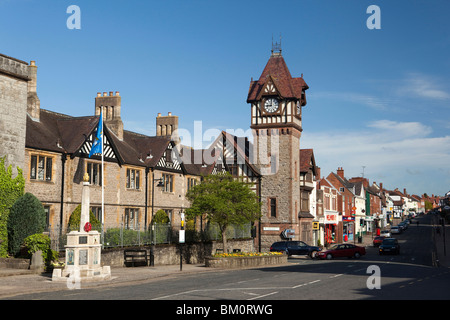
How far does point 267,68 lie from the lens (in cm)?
5750

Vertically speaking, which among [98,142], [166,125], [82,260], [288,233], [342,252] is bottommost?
[342,252]

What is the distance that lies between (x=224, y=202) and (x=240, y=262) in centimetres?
473

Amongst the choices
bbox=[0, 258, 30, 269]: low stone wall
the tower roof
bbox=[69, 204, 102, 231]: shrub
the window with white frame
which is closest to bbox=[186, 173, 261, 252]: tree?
the window with white frame

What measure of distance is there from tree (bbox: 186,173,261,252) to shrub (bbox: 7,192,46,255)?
1270 cm

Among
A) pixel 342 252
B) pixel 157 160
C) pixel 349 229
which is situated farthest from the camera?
pixel 349 229

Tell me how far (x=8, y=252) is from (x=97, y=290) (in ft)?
36.2

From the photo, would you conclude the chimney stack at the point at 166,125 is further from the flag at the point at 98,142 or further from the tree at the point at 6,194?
the tree at the point at 6,194

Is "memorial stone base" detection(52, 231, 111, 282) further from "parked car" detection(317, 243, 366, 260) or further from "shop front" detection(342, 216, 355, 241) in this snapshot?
"shop front" detection(342, 216, 355, 241)

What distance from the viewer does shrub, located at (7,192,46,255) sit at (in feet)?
92.8

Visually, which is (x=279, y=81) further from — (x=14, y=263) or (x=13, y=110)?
(x=14, y=263)

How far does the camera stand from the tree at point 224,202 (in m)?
37.6

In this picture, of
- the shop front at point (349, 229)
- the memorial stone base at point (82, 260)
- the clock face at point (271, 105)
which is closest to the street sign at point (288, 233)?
the clock face at point (271, 105)

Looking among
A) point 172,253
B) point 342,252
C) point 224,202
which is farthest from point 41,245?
point 342,252

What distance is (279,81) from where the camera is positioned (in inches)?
2189
